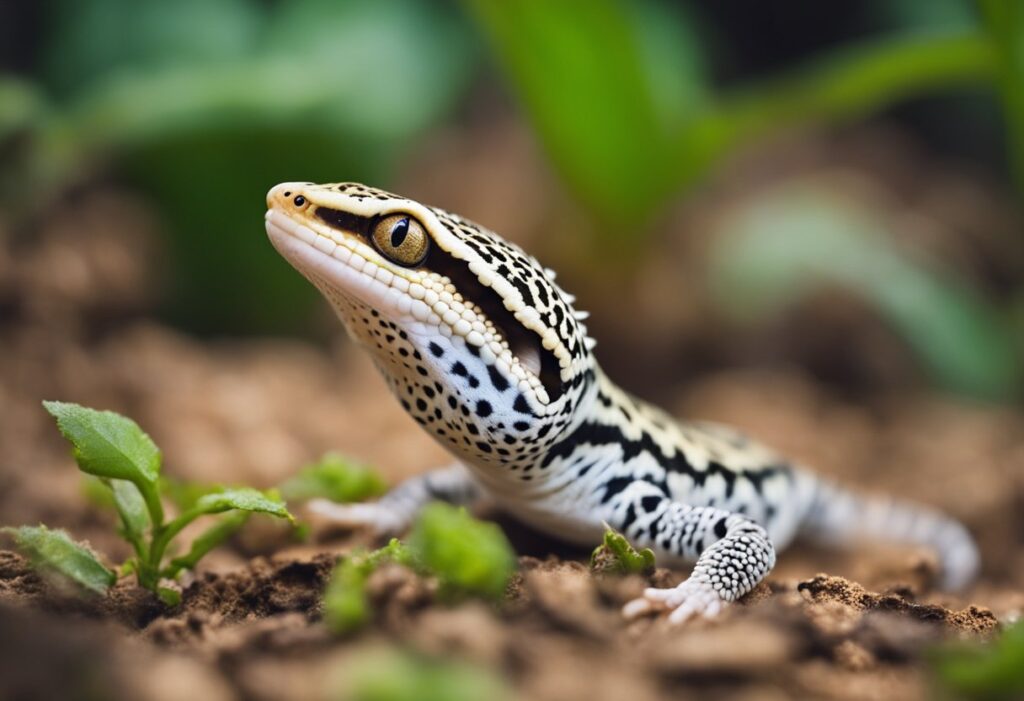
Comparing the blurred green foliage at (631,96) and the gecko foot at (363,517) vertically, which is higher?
the blurred green foliage at (631,96)

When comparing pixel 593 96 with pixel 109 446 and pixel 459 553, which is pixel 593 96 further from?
pixel 459 553

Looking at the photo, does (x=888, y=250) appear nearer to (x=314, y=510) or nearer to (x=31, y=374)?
(x=314, y=510)

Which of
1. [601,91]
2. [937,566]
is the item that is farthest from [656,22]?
[937,566]

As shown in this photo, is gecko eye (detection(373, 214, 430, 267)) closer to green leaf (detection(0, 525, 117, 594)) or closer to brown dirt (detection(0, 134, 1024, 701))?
brown dirt (detection(0, 134, 1024, 701))

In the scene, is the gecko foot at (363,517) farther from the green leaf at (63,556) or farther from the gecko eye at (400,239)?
the gecko eye at (400,239)

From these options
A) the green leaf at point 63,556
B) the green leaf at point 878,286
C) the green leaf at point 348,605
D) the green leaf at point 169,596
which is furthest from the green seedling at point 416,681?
the green leaf at point 878,286

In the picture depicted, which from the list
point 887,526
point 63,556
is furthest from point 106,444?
point 887,526

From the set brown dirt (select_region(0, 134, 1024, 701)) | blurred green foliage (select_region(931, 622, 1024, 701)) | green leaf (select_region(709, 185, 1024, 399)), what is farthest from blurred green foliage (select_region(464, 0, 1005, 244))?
blurred green foliage (select_region(931, 622, 1024, 701))
